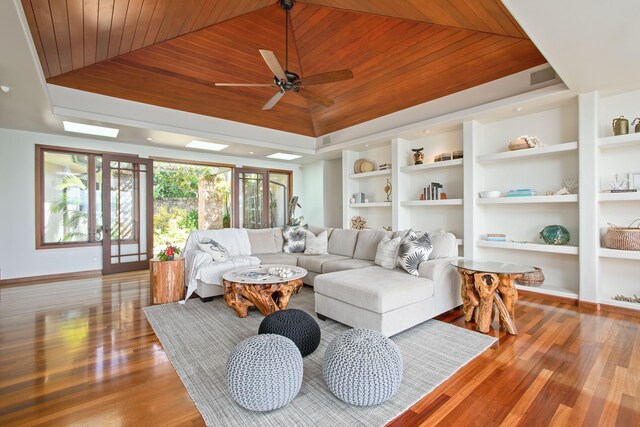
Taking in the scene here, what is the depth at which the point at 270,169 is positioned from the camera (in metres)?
8.05

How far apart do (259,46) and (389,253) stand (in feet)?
11.3

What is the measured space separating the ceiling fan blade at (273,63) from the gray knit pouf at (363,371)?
100 inches

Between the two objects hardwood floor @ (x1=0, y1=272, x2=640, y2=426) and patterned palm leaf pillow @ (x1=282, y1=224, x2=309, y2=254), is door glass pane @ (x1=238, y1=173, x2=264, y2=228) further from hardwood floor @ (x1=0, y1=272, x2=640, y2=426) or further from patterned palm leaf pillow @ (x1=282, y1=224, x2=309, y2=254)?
hardwood floor @ (x1=0, y1=272, x2=640, y2=426)

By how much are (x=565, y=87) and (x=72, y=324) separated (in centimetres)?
611

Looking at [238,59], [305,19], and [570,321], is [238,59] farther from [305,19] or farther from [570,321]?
[570,321]

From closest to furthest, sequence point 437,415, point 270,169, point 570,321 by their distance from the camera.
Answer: point 437,415 < point 570,321 < point 270,169

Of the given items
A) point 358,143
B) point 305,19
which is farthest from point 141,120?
point 358,143

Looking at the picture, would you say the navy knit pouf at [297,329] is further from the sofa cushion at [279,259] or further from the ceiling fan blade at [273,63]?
the ceiling fan blade at [273,63]

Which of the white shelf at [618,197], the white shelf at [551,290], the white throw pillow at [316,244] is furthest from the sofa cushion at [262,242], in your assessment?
the white shelf at [618,197]

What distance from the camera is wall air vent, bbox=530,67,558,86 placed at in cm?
361

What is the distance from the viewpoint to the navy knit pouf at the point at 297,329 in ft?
7.43

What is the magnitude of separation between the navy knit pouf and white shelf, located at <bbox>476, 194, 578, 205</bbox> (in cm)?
342

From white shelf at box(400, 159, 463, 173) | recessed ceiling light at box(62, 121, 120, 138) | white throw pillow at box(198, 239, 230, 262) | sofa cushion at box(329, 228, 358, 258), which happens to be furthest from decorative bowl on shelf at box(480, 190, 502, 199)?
recessed ceiling light at box(62, 121, 120, 138)

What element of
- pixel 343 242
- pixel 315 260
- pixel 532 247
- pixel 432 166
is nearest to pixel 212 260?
pixel 315 260
